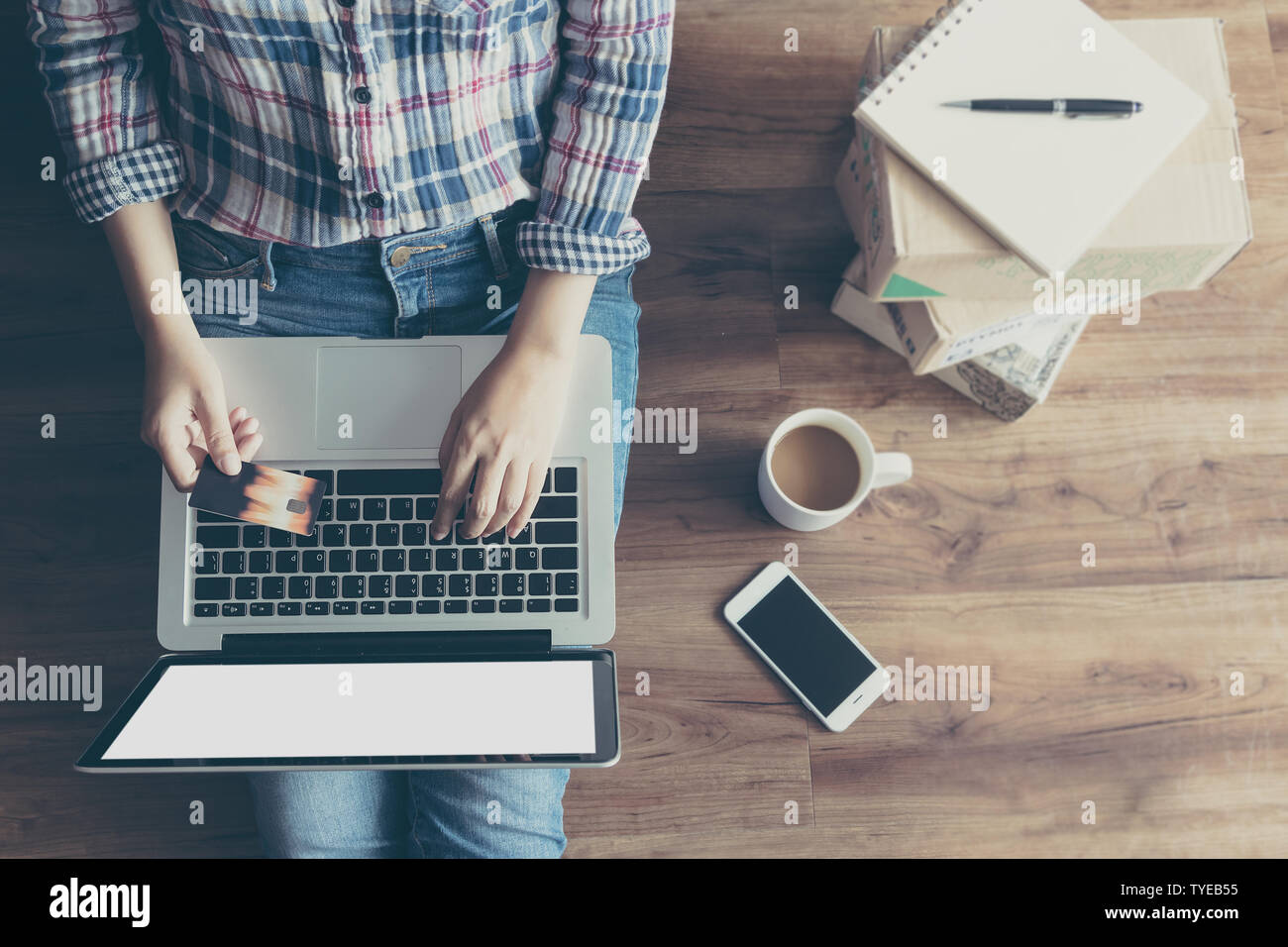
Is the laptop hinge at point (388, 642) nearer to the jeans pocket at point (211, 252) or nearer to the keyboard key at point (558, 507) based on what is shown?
the keyboard key at point (558, 507)

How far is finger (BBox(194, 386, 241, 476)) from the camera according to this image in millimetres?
759

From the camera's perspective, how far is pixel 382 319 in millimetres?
866

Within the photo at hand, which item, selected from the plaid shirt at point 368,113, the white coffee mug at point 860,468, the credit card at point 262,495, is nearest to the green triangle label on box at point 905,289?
the white coffee mug at point 860,468

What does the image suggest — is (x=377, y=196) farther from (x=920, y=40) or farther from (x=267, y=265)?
(x=920, y=40)

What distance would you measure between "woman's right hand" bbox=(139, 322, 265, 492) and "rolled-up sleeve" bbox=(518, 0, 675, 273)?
303mm

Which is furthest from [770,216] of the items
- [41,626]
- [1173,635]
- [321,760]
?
[41,626]

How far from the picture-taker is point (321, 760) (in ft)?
2.09

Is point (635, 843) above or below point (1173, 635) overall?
below

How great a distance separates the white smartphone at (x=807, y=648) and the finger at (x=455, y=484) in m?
0.41

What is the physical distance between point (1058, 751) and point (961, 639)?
0.18 metres

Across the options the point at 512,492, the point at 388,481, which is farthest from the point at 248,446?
the point at 512,492

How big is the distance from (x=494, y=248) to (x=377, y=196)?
0.13 meters

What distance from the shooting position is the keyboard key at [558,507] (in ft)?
2.62
